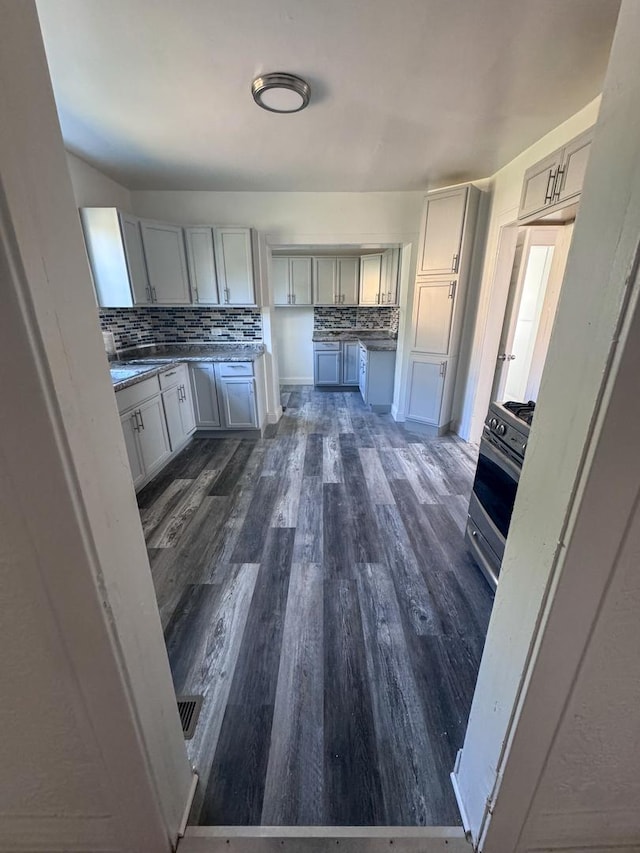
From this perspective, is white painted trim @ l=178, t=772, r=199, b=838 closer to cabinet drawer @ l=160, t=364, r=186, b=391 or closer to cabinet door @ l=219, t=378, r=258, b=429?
cabinet drawer @ l=160, t=364, r=186, b=391

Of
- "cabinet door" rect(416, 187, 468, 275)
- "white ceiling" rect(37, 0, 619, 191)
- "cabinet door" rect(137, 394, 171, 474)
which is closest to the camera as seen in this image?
"white ceiling" rect(37, 0, 619, 191)

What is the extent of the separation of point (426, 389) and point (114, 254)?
338cm

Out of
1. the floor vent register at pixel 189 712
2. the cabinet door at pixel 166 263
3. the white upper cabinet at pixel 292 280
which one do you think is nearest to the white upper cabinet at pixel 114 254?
the cabinet door at pixel 166 263

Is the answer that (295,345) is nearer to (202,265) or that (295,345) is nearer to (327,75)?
(202,265)

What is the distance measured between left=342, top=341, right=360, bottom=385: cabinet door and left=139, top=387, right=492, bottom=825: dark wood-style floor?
3.14 metres

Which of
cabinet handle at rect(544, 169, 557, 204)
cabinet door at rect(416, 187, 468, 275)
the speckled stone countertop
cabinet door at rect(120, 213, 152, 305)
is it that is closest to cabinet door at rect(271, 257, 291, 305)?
the speckled stone countertop

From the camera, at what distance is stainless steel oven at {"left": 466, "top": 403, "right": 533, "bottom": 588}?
1.52 meters

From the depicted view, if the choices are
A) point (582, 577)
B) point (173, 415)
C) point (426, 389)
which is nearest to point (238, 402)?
point (173, 415)

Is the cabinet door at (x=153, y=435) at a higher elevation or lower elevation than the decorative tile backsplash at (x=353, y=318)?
lower

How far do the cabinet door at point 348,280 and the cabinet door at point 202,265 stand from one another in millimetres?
2542

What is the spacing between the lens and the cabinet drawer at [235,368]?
360 cm

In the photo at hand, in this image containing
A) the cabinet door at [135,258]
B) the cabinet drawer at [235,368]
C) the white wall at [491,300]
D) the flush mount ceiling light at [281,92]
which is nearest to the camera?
the flush mount ceiling light at [281,92]

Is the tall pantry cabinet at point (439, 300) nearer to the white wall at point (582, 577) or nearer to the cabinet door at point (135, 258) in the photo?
the cabinet door at point (135, 258)

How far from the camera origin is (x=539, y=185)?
6.83 ft
